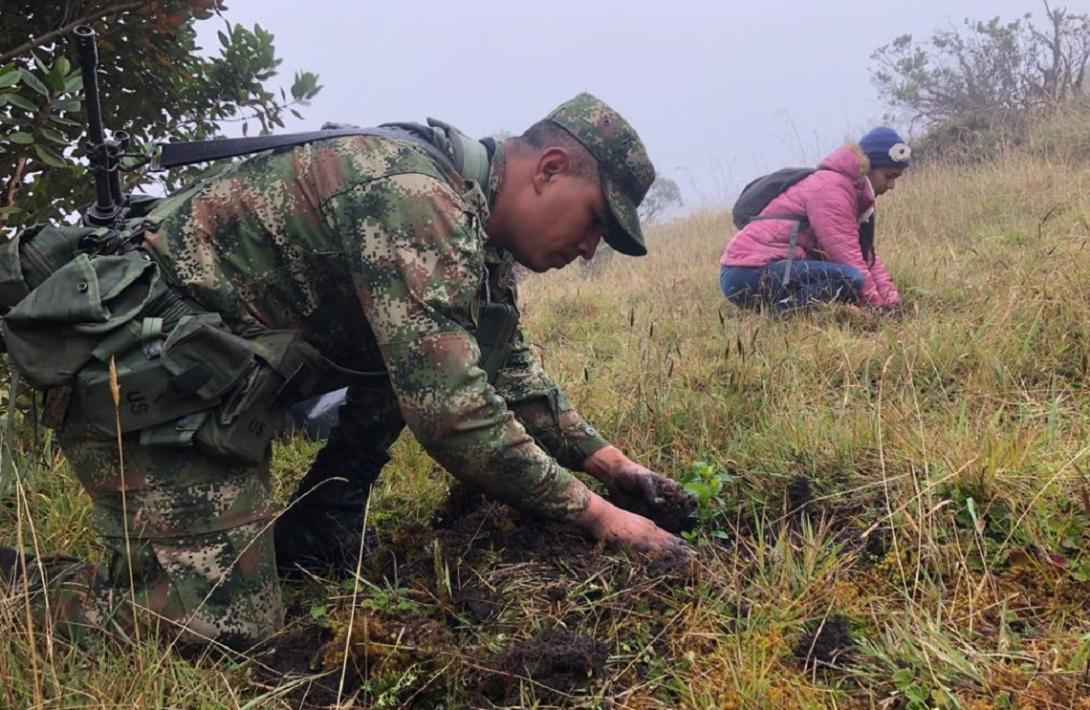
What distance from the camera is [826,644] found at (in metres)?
1.72

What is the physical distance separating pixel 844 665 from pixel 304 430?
2.33 m

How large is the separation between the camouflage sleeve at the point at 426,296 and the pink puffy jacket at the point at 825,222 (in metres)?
3.70

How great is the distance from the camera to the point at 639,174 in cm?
224

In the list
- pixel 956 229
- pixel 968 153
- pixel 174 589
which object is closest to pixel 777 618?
pixel 174 589

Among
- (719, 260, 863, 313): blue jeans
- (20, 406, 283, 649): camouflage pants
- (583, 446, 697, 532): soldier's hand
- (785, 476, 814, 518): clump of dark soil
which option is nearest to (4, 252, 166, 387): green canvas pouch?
(20, 406, 283, 649): camouflage pants

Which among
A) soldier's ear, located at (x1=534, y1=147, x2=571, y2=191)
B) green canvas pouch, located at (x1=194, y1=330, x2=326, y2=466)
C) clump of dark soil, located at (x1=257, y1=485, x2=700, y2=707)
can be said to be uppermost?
soldier's ear, located at (x1=534, y1=147, x2=571, y2=191)

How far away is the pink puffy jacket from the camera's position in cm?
511

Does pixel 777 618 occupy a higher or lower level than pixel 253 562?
lower

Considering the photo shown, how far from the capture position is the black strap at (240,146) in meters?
2.01

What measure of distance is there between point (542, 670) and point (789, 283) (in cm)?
387

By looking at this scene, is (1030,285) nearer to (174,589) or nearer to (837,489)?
(837,489)

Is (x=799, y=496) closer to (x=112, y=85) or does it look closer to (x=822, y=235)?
(x=112, y=85)

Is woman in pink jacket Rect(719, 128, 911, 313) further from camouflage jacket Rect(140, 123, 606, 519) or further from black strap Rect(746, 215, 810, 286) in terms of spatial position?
camouflage jacket Rect(140, 123, 606, 519)

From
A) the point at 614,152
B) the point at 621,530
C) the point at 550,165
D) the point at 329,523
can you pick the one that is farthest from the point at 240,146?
the point at 621,530
